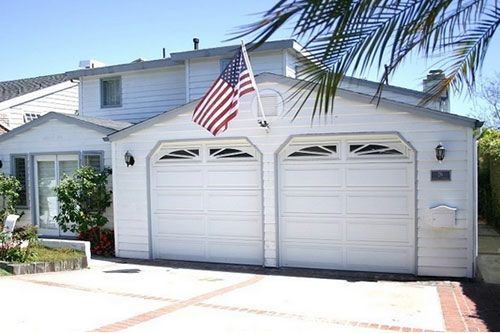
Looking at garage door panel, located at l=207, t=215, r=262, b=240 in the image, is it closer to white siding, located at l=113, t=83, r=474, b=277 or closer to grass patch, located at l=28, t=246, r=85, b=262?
white siding, located at l=113, t=83, r=474, b=277

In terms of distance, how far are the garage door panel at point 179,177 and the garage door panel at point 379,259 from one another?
3675 mm

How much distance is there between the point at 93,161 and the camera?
1320cm

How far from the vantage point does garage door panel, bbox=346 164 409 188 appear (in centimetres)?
950

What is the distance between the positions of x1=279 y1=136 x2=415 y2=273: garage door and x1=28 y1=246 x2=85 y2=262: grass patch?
442 centimetres

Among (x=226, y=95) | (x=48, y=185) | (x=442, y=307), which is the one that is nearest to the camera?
(x=442, y=307)

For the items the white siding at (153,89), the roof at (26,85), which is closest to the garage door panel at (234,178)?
the white siding at (153,89)

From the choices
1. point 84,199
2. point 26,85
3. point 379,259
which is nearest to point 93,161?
point 84,199

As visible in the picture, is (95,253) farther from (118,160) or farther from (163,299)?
(163,299)

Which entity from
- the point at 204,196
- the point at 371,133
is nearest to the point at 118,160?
the point at 204,196

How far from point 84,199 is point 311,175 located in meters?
5.81

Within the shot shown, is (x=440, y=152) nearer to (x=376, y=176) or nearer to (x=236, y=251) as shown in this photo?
(x=376, y=176)

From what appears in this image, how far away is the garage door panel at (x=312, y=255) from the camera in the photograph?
9977 millimetres

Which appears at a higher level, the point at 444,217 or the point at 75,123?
the point at 75,123

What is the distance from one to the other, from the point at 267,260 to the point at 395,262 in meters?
2.58
